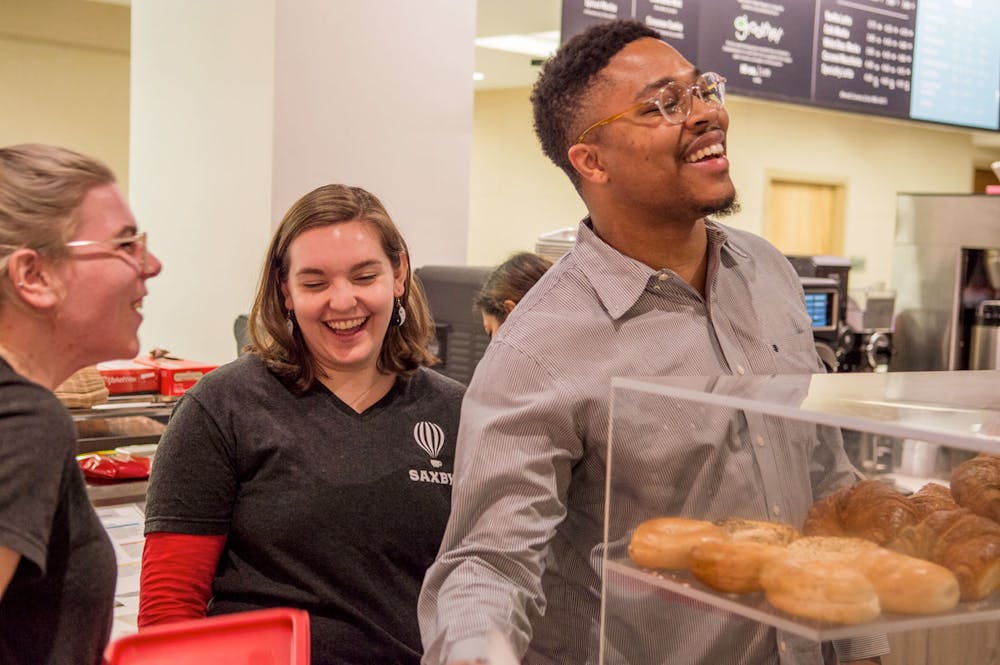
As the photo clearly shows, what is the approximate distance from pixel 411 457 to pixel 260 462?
0.24 metres

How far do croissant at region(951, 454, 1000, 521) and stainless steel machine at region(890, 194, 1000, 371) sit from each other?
3.61 m

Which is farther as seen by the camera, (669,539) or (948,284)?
(948,284)

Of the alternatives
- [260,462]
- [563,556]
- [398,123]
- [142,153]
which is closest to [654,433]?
Answer: [563,556]

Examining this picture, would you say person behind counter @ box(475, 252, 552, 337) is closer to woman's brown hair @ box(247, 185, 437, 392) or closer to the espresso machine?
woman's brown hair @ box(247, 185, 437, 392)

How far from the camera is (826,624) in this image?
0.99m

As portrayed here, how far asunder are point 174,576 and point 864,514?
1.04 meters

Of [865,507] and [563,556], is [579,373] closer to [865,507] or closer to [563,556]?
[563,556]

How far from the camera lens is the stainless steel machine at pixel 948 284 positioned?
445 cm

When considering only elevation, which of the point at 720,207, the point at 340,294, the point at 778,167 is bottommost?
the point at 340,294

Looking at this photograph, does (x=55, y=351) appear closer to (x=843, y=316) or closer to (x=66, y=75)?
(x=843, y=316)

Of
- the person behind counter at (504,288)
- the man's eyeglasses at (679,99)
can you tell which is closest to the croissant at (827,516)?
the man's eyeglasses at (679,99)

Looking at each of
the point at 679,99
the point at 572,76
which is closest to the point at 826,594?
the point at 679,99

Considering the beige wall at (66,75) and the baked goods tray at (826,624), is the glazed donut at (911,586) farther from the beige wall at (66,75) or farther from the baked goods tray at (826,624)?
the beige wall at (66,75)

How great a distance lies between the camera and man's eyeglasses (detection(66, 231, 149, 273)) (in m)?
1.24
